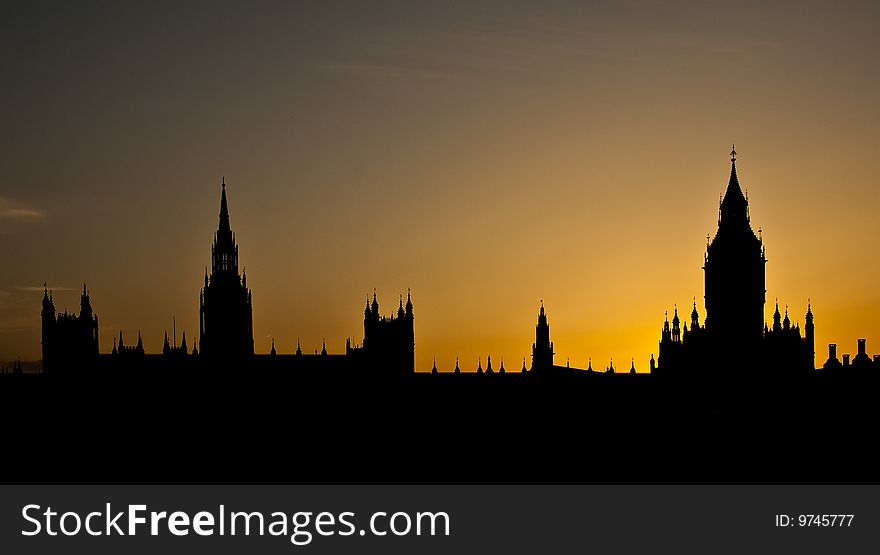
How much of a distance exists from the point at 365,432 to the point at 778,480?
44719 mm

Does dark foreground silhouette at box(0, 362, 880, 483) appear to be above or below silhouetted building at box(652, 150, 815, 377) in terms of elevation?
below

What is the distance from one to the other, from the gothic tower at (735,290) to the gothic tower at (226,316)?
4850 cm

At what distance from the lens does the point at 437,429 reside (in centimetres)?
14875

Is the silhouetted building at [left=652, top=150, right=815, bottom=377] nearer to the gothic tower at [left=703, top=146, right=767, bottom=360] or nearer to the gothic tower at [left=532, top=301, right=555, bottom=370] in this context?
the gothic tower at [left=703, top=146, right=767, bottom=360]

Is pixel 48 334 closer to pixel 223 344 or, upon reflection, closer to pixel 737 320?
pixel 223 344

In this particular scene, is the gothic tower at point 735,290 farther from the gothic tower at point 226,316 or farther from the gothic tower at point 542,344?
the gothic tower at point 226,316

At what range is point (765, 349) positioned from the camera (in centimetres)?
14550

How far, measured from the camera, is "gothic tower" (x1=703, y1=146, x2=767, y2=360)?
14525 cm

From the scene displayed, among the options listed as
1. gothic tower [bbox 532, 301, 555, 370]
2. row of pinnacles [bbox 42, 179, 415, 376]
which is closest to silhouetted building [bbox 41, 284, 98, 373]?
row of pinnacles [bbox 42, 179, 415, 376]

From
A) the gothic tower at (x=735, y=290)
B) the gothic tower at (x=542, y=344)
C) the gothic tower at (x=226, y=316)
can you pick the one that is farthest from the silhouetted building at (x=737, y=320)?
the gothic tower at (x=226, y=316)

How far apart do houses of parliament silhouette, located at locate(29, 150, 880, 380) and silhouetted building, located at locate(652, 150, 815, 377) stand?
→ 96 mm

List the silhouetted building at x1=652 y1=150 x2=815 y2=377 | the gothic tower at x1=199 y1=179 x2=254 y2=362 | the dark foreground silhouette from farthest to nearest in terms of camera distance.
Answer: the gothic tower at x1=199 y1=179 x2=254 y2=362 → the silhouetted building at x1=652 y1=150 x2=815 y2=377 → the dark foreground silhouette

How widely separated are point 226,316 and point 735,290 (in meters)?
53.0
